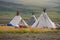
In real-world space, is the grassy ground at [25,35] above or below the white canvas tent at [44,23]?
above

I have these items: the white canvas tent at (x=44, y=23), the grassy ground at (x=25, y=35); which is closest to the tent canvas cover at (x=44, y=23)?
the white canvas tent at (x=44, y=23)

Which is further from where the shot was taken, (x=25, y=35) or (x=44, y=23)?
(x=44, y=23)

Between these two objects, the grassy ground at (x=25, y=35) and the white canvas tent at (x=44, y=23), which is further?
the white canvas tent at (x=44, y=23)

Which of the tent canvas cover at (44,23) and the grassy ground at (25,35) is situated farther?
the tent canvas cover at (44,23)

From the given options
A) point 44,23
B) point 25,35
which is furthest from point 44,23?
point 25,35

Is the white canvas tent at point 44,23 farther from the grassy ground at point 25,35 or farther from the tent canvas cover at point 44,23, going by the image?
the grassy ground at point 25,35

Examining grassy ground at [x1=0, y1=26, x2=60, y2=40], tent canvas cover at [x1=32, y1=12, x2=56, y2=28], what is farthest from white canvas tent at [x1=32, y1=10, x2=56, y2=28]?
grassy ground at [x1=0, y1=26, x2=60, y2=40]

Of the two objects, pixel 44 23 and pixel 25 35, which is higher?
pixel 25 35

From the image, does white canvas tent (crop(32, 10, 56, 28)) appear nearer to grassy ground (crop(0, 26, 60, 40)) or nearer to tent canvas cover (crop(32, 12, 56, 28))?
tent canvas cover (crop(32, 12, 56, 28))

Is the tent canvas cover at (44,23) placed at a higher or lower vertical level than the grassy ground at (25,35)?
lower

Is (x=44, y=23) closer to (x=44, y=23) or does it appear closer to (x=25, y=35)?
(x=44, y=23)

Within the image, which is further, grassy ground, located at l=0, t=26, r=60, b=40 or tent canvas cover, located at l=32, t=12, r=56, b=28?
tent canvas cover, located at l=32, t=12, r=56, b=28

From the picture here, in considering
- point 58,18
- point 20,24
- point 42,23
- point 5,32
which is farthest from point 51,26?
point 58,18

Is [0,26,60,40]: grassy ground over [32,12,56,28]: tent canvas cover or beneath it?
over
